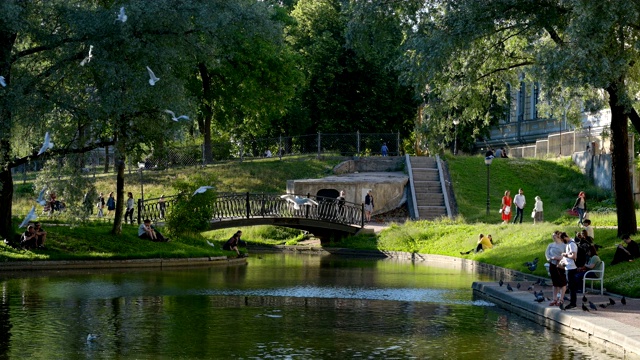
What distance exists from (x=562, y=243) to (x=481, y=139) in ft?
184

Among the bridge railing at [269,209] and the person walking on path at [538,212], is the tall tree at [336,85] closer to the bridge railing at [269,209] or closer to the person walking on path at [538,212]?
the bridge railing at [269,209]

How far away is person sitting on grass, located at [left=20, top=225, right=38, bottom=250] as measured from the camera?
101 feet

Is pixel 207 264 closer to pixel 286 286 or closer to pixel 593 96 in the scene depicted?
pixel 286 286

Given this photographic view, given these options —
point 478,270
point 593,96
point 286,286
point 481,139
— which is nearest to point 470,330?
point 286,286

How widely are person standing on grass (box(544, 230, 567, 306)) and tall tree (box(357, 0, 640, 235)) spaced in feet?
16.3

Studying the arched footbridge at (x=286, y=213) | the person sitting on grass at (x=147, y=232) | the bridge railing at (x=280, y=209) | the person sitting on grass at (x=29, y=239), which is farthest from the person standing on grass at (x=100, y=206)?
the person sitting on grass at (x=29, y=239)

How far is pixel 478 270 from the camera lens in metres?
33.6

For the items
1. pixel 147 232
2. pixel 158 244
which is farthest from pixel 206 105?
pixel 158 244

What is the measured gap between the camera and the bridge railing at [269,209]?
134 ft

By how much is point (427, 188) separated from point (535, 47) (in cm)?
2446

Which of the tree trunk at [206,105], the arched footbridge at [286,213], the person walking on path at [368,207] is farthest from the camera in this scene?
the tree trunk at [206,105]

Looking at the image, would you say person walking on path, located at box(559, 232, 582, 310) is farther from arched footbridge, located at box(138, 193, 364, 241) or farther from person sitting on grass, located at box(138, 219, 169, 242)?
arched footbridge, located at box(138, 193, 364, 241)

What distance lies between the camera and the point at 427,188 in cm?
5166

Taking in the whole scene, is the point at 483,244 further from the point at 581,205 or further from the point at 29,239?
the point at 29,239
